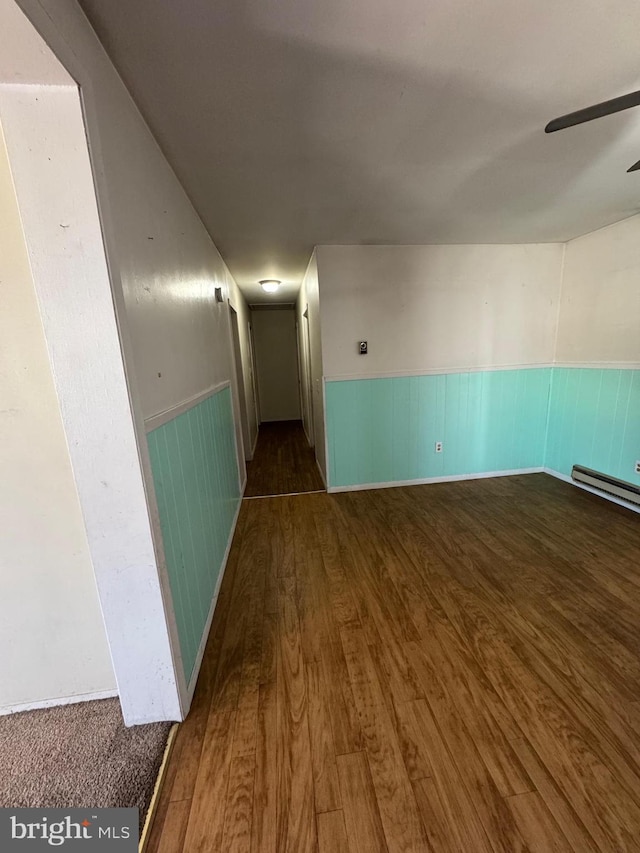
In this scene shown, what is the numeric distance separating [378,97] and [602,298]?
2761mm

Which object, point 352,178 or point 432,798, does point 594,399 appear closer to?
point 352,178

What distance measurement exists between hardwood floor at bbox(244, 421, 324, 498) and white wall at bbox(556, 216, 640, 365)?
283 cm

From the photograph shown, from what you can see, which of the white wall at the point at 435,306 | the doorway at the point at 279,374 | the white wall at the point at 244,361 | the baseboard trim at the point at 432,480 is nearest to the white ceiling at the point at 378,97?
the white wall at the point at 435,306

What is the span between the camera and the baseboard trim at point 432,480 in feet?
10.8

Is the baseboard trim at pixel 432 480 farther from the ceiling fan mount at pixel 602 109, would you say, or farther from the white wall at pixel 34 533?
the ceiling fan mount at pixel 602 109

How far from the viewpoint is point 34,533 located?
44.9 inches

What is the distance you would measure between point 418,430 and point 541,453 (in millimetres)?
1436

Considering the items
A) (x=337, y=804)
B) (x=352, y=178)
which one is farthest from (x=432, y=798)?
(x=352, y=178)

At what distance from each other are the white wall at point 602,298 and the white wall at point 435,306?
0.14m

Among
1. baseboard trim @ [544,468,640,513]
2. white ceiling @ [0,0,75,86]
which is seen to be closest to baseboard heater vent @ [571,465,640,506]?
baseboard trim @ [544,468,640,513]

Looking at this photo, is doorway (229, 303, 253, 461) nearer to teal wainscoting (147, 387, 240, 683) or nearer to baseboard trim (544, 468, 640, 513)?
teal wainscoting (147, 387, 240, 683)

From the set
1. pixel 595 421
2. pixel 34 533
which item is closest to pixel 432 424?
pixel 595 421

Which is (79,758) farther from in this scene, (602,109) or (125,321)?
(602,109)

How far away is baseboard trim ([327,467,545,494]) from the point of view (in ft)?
10.8
